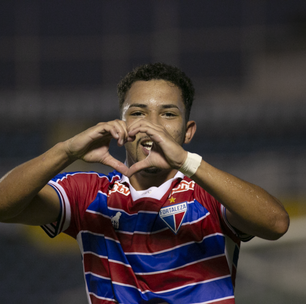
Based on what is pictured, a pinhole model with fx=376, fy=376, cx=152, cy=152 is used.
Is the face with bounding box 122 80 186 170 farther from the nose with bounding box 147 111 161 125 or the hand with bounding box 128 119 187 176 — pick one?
the hand with bounding box 128 119 187 176

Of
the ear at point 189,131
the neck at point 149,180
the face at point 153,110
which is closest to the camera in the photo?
the face at point 153,110

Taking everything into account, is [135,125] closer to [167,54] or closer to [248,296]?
[248,296]

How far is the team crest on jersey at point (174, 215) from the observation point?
201 centimetres

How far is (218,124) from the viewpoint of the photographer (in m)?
5.72

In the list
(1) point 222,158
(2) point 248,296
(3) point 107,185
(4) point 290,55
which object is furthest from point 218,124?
(4) point 290,55

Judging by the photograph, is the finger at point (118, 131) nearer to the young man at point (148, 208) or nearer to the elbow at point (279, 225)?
the young man at point (148, 208)

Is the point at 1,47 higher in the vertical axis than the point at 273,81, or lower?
higher

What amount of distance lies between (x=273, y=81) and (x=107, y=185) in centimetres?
1210

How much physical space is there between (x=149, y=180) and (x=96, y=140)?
1.80 ft

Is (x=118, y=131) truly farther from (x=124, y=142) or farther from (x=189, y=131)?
(x=189, y=131)

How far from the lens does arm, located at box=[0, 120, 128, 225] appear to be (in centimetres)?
165

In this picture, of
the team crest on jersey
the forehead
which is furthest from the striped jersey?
the forehead

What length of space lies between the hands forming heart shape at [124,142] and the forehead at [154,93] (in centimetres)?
49

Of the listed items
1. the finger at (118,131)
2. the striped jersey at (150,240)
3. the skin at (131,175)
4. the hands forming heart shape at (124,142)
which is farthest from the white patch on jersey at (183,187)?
the finger at (118,131)
